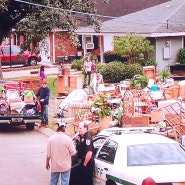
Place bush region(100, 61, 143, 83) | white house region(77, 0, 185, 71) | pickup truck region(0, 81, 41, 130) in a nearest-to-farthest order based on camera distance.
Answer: pickup truck region(0, 81, 41, 130) → bush region(100, 61, 143, 83) → white house region(77, 0, 185, 71)

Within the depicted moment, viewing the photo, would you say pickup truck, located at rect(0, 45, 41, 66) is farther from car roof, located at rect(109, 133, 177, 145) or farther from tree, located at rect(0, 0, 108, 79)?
car roof, located at rect(109, 133, 177, 145)

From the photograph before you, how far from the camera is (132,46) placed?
35.7 m

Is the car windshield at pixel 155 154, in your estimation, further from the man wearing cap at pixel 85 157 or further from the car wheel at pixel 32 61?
the car wheel at pixel 32 61

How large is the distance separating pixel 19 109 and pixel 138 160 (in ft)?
33.9

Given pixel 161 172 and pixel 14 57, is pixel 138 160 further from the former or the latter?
pixel 14 57

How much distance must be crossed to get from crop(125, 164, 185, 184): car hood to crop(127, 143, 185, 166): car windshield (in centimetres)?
22

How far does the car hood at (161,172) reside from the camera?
10250 millimetres

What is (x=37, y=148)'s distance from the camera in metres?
18.5

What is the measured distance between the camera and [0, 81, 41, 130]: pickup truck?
20719 mm

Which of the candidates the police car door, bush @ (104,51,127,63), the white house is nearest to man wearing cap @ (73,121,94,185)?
the police car door

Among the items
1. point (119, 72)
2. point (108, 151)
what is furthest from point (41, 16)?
point (108, 151)

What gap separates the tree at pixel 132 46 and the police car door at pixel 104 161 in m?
23.5

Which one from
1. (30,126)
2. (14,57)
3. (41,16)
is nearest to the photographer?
(30,126)

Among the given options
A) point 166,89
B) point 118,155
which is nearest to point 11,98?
point 166,89
